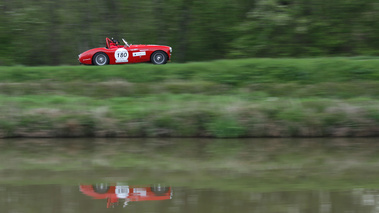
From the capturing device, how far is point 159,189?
345 inches

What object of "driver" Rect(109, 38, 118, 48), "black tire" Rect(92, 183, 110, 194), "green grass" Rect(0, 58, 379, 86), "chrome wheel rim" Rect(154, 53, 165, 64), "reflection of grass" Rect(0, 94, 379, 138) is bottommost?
"black tire" Rect(92, 183, 110, 194)

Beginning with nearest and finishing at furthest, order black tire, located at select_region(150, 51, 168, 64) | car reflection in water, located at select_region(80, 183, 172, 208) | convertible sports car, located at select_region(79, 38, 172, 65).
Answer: car reflection in water, located at select_region(80, 183, 172, 208)
convertible sports car, located at select_region(79, 38, 172, 65)
black tire, located at select_region(150, 51, 168, 64)

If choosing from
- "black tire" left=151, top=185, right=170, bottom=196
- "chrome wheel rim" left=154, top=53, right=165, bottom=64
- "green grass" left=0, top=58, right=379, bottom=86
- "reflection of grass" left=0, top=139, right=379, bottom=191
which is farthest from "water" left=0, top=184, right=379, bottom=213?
"chrome wheel rim" left=154, top=53, right=165, bottom=64

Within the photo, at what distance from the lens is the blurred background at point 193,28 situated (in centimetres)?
1794

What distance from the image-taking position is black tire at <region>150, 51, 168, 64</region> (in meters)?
16.6

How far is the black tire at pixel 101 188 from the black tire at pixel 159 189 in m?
0.83

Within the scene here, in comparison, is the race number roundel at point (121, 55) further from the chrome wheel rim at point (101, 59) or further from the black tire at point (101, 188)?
the black tire at point (101, 188)

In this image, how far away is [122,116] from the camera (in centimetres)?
1355

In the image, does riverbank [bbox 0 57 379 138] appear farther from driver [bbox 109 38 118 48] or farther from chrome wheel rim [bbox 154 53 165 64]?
driver [bbox 109 38 118 48]

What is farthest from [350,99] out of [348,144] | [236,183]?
[236,183]

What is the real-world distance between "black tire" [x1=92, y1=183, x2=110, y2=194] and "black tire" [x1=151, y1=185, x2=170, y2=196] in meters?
0.83

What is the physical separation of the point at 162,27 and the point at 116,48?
2540 mm

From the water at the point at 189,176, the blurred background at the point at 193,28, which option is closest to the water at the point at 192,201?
the water at the point at 189,176

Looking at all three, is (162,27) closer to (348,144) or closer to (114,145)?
(114,145)
